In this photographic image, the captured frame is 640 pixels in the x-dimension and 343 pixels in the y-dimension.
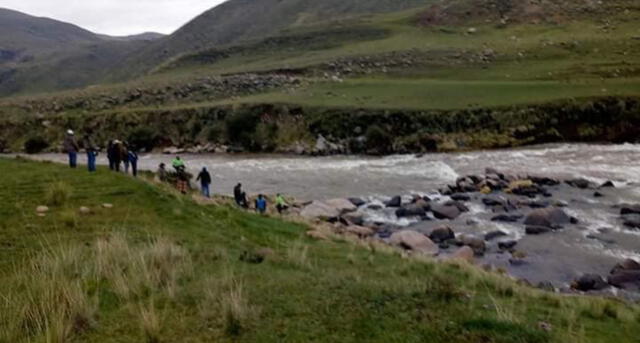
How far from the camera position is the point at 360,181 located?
3947 centimetres

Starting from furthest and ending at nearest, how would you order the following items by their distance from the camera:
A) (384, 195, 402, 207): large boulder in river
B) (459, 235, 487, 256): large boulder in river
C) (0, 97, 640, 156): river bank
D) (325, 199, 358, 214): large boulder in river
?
(0, 97, 640, 156): river bank → (384, 195, 402, 207): large boulder in river → (325, 199, 358, 214): large boulder in river → (459, 235, 487, 256): large boulder in river

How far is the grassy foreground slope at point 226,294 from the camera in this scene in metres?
9.06

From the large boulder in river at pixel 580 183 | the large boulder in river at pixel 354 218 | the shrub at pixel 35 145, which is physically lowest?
the large boulder in river at pixel 354 218

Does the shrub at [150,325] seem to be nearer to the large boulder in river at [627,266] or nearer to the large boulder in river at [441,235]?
the large boulder in river at [627,266]

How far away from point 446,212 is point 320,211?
21.3 ft

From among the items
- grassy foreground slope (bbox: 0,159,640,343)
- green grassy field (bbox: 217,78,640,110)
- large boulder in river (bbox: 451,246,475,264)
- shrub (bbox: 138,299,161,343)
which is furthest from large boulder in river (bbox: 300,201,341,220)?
green grassy field (bbox: 217,78,640,110)

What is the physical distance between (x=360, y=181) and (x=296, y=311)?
2961 centimetres

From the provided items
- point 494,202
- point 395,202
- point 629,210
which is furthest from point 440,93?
point 629,210

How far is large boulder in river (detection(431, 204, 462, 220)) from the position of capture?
1171 inches

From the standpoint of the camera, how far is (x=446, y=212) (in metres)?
29.9

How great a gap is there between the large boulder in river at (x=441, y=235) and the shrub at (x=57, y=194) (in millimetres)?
15155

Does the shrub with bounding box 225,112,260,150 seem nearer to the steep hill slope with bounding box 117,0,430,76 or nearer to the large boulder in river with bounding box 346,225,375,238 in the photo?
the large boulder in river with bounding box 346,225,375,238

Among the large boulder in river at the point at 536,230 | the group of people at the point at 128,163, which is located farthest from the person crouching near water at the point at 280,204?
the large boulder in river at the point at 536,230

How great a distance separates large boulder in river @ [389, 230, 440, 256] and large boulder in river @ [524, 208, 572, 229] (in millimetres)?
5723
